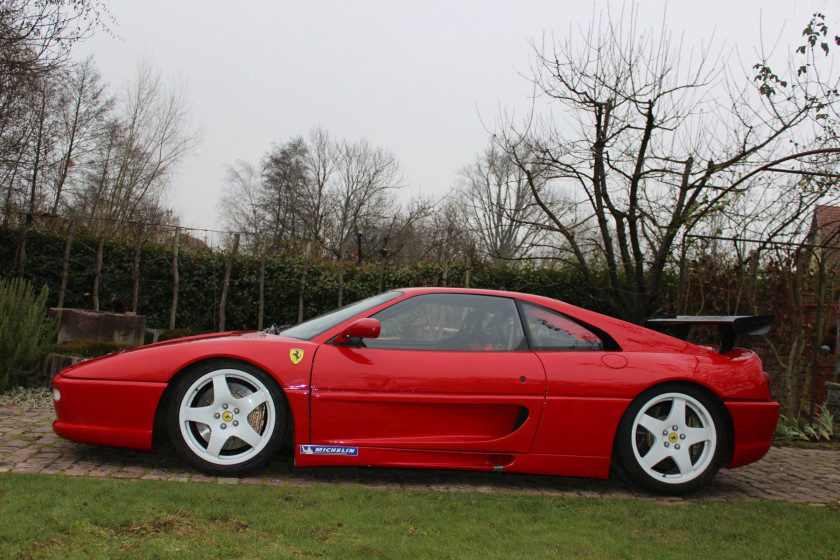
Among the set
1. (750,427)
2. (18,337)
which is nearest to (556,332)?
(750,427)

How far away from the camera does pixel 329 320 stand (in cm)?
432

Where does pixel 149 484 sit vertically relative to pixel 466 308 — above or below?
below

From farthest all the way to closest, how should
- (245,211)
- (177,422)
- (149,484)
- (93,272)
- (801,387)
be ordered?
(245,211) → (93,272) → (801,387) → (177,422) → (149,484)

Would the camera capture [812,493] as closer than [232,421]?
A: No

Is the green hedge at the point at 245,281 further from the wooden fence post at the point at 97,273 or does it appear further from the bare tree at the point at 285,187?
the bare tree at the point at 285,187

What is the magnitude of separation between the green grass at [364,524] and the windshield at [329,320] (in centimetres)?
96

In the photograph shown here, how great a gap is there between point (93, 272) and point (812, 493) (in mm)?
10684

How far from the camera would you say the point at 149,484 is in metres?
3.45

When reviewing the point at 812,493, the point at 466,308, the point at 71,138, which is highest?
the point at 71,138

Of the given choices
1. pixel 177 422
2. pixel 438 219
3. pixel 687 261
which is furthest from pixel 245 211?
pixel 177 422

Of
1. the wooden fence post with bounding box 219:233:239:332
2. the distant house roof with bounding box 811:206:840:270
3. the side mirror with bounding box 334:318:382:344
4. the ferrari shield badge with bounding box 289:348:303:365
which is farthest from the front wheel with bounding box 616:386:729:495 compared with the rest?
the wooden fence post with bounding box 219:233:239:332

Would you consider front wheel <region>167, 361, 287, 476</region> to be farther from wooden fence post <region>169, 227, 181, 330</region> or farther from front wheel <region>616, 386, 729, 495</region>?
wooden fence post <region>169, 227, 181, 330</region>

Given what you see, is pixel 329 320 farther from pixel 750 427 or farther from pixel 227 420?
pixel 750 427

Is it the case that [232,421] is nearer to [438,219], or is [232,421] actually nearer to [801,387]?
[801,387]
